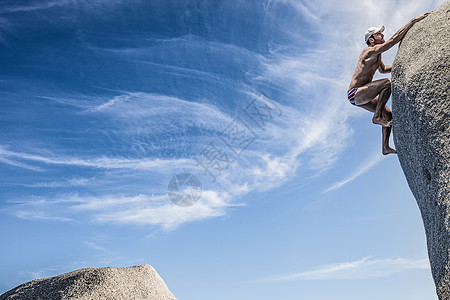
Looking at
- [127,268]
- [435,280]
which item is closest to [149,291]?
[127,268]

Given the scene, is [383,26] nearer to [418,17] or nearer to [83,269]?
[418,17]

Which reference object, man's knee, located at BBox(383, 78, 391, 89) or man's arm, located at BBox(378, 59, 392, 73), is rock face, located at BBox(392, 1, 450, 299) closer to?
man's knee, located at BBox(383, 78, 391, 89)

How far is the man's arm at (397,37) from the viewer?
21.1 ft

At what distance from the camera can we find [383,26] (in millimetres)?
7457

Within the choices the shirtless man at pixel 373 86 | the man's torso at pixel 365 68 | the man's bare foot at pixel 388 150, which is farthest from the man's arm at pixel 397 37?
the man's bare foot at pixel 388 150

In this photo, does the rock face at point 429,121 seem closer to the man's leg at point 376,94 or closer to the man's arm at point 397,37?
the man's arm at point 397,37

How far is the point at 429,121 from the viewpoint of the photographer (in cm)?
543

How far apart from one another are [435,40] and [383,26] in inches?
80.6

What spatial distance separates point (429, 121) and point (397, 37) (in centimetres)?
203

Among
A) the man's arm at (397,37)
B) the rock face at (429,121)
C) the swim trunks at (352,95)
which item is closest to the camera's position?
the rock face at (429,121)

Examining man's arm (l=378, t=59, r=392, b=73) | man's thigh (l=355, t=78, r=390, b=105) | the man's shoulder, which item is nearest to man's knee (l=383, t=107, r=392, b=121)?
man's thigh (l=355, t=78, r=390, b=105)

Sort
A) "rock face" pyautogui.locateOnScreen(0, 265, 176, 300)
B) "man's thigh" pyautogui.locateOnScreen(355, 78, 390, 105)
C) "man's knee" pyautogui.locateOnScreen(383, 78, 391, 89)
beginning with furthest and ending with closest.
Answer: "rock face" pyautogui.locateOnScreen(0, 265, 176, 300), "man's thigh" pyautogui.locateOnScreen(355, 78, 390, 105), "man's knee" pyautogui.locateOnScreen(383, 78, 391, 89)

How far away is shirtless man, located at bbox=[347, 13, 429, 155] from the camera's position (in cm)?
723

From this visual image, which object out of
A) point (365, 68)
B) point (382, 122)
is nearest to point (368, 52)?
point (365, 68)
